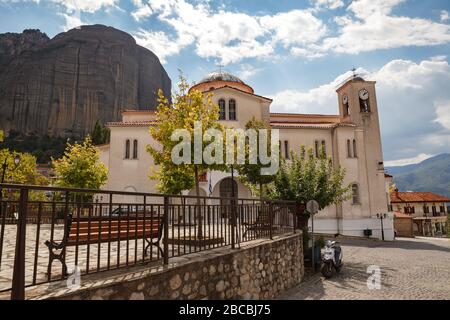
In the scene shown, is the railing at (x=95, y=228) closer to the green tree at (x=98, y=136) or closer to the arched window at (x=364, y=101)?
the arched window at (x=364, y=101)

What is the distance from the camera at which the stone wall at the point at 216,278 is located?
3809 millimetres

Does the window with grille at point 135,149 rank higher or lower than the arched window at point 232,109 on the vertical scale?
lower

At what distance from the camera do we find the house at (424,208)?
60.0 m

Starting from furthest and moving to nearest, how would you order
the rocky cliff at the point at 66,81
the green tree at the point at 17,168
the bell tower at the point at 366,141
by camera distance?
the rocky cliff at the point at 66,81
the bell tower at the point at 366,141
the green tree at the point at 17,168

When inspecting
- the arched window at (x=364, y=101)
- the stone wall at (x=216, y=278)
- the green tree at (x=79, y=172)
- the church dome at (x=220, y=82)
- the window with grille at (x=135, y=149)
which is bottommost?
the stone wall at (x=216, y=278)

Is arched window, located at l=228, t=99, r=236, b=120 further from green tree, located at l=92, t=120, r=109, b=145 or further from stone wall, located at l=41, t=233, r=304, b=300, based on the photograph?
green tree, located at l=92, t=120, r=109, b=145

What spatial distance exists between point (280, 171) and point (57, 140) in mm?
Result: 63381

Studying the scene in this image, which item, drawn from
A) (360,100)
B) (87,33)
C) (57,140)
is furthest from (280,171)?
(87,33)

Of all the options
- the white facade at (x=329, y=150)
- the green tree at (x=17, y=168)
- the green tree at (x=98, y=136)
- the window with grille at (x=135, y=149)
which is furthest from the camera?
the green tree at (x=98, y=136)

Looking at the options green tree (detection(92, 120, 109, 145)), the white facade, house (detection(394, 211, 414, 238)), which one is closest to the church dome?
the white facade

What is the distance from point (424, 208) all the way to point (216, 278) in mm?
69301

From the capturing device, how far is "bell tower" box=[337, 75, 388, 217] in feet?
93.0

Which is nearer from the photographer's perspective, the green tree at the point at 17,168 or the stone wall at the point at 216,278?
the stone wall at the point at 216,278

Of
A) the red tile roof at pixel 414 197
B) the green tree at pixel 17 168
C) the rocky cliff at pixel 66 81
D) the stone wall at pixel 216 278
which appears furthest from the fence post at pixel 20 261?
the red tile roof at pixel 414 197
